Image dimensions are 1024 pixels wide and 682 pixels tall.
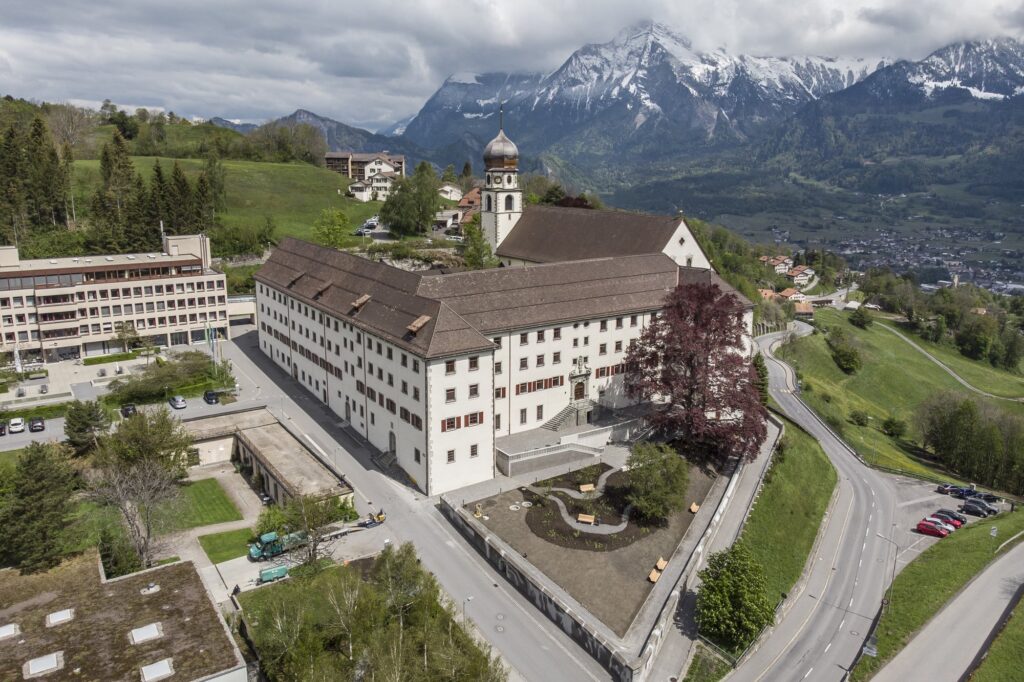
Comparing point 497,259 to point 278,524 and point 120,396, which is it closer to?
point 120,396

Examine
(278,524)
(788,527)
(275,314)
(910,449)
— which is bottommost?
(910,449)

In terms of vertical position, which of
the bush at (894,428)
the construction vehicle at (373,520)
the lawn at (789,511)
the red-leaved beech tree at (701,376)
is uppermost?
the red-leaved beech tree at (701,376)

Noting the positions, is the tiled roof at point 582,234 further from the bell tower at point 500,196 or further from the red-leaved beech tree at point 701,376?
the red-leaved beech tree at point 701,376

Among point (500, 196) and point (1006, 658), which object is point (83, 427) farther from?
point (1006, 658)

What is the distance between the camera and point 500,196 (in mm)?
98000

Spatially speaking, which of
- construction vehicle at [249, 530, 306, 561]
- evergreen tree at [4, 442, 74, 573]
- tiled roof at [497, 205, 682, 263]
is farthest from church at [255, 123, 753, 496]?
evergreen tree at [4, 442, 74, 573]

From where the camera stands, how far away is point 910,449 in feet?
306

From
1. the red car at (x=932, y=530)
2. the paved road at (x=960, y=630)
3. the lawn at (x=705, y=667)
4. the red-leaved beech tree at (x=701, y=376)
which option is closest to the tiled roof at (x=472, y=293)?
the red-leaved beech tree at (x=701, y=376)

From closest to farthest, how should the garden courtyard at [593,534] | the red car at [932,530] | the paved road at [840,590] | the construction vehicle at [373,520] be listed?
the paved road at [840,590] < the garden courtyard at [593,534] < the construction vehicle at [373,520] < the red car at [932,530]

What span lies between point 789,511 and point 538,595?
27.1 metres

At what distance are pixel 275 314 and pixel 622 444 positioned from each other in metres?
42.5

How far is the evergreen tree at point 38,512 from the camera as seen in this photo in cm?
3719

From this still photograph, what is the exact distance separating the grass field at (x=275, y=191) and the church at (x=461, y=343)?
5279 centimetres

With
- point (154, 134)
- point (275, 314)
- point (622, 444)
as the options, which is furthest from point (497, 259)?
point (154, 134)
